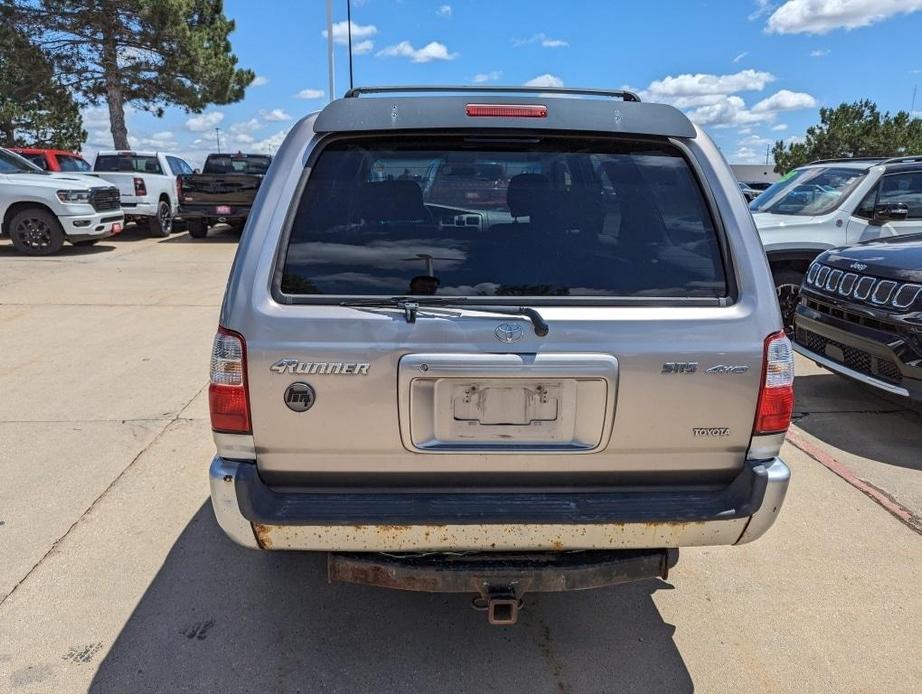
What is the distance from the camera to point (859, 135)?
45.7m

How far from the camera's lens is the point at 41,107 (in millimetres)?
26641

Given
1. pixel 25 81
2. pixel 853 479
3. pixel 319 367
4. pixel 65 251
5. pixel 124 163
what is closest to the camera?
pixel 319 367

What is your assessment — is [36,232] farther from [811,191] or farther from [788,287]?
[811,191]

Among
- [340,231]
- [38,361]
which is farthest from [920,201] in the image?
[38,361]

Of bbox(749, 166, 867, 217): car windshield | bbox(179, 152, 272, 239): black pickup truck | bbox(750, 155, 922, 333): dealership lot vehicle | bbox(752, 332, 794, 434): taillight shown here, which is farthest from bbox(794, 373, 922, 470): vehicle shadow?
bbox(179, 152, 272, 239): black pickup truck

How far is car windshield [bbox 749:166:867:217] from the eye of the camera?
724cm

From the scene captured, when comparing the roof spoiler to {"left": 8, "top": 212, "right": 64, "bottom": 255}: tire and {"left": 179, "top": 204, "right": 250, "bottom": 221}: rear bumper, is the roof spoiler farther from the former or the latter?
{"left": 179, "top": 204, "right": 250, "bottom": 221}: rear bumper

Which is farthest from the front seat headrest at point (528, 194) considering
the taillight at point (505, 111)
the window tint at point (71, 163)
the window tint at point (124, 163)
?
the window tint at point (124, 163)

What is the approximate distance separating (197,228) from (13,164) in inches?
175

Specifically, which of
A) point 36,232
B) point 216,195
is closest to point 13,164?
point 36,232

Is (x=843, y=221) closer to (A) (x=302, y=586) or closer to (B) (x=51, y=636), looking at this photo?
(A) (x=302, y=586)

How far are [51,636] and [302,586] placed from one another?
38.4 inches

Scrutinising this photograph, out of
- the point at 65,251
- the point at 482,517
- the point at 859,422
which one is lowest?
the point at 65,251

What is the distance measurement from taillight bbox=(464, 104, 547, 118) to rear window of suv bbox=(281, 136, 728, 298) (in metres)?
0.09
